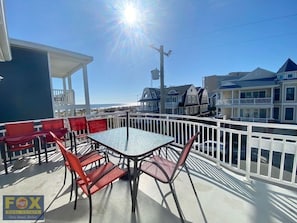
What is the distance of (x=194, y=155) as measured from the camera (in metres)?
3.38

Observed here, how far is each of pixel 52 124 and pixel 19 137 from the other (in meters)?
0.71

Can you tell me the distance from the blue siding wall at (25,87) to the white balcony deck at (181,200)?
3497 mm

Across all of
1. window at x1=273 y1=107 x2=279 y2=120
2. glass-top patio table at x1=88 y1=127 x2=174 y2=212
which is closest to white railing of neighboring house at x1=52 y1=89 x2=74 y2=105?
glass-top patio table at x1=88 y1=127 x2=174 y2=212

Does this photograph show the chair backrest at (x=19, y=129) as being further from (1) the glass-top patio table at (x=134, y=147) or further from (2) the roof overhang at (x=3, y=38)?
(1) the glass-top patio table at (x=134, y=147)

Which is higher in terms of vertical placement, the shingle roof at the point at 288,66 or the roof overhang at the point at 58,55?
the shingle roof at the point at 288,66

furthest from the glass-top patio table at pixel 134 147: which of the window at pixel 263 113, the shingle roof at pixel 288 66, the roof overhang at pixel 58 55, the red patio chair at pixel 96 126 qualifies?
the shingle roof at pixel 288 66

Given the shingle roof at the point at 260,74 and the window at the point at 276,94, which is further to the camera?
the shingle roof at the point at 260,74

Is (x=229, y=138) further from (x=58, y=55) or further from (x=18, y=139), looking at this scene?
(x=58, y=55)

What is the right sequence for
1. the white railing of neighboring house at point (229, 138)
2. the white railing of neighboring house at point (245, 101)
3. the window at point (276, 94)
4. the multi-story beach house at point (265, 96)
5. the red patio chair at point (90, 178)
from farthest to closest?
the window at point (276, 94) → the white railing of neighboring house at point (245, 101) → the multi-story beach house at point (265, 96) → the white railing of neighboring house at point (229, 138) → the red patio chair at point (90, 178)

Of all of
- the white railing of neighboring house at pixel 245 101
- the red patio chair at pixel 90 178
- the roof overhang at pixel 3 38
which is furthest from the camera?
the white railing of neighboring house at pixel 245 101

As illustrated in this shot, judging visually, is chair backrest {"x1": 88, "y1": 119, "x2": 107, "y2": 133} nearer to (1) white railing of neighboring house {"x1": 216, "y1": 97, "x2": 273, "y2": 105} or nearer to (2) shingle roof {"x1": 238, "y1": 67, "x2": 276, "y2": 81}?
(1) white railing of neighboring house {"x1": 216, "y1": 97, "x2": 273, "y2": 105}

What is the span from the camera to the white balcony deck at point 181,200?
1663 millimetres

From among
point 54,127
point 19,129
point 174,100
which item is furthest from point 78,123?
point 174,100

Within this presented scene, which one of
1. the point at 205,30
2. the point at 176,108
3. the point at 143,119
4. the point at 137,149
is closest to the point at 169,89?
the point at 176,108
